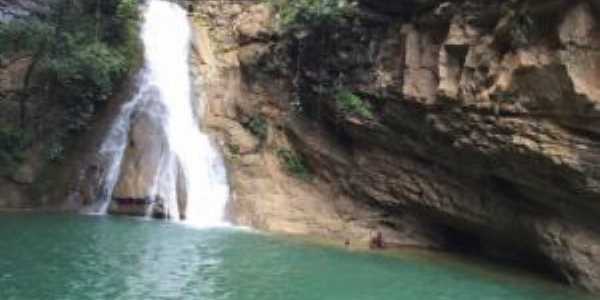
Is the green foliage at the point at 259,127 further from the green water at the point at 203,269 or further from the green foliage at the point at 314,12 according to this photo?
the green water at the point at 203,269

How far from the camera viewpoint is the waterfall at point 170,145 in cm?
2423

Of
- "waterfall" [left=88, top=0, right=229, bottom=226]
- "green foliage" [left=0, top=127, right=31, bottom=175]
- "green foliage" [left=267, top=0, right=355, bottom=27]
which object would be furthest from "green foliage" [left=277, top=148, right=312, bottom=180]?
"green foliage" [left=0, top=127, right=31, bottom=175]

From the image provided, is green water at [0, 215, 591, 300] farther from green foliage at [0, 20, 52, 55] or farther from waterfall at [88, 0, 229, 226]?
green foliage at [0, 20, 52, 55]

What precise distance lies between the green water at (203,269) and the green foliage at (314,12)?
7.44 meters

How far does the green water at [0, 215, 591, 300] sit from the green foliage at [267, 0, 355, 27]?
744cm

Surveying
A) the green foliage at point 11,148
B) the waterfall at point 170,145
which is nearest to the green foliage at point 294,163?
the waterfall at point 170,145

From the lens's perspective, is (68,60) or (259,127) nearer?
(68,60)

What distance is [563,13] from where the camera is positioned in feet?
57.6

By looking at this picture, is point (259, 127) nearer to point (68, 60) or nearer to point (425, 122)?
point (68, 60)

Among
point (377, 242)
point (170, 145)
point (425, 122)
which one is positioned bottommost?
point (377, 242)

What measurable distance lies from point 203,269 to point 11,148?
1077 cm

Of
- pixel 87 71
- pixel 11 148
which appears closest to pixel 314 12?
pixel 87 71

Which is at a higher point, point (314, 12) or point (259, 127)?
point (314, 12)

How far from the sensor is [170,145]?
25469 mm
